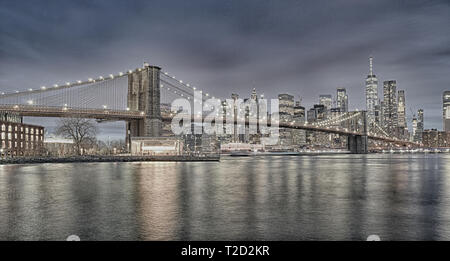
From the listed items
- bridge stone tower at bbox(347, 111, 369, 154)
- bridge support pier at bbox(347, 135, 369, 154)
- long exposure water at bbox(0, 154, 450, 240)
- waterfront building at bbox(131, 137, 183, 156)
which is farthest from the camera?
bridge support pier at bbox(347, 135, 369, 154)

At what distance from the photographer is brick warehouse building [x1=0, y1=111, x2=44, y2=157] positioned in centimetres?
9400

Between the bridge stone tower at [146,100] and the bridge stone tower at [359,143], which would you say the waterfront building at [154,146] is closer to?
the bridge stone tower at [146,100]

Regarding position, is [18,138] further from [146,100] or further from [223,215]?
[223,215]

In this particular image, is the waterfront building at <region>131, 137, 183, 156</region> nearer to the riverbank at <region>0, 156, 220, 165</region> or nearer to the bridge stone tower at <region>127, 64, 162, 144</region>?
the bridge stone tower at <region>127, 64, 162, 144</region>

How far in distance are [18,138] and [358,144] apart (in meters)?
123

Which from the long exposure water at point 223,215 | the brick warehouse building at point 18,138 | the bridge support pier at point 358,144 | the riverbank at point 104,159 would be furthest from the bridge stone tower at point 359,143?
the long exposure water at point 223,215

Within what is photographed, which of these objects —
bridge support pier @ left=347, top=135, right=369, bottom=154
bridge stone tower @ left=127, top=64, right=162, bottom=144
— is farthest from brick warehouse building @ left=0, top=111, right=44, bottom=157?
bridge support pier @ left=347, top=135, right=369, bottom=154

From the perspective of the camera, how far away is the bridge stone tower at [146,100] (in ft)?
224

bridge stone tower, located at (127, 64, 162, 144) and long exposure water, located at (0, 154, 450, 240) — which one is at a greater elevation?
bridge stone tower, located at (127, 64, 162, 144)

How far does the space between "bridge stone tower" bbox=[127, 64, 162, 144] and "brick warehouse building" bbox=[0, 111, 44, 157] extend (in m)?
39.9
